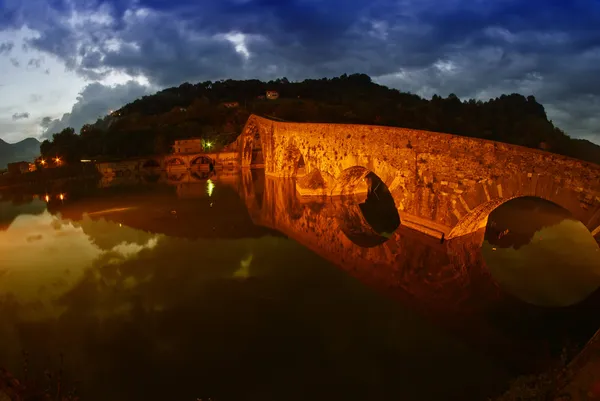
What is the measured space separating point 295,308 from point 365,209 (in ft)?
46.9

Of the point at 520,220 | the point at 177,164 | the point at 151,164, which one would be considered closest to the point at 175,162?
the point at 177,164

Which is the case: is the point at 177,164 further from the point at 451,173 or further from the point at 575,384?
the point at 575,384

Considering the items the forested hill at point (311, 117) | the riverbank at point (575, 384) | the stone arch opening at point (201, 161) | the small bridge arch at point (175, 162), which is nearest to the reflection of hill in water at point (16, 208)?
the small bridge arch at point (175, 162)

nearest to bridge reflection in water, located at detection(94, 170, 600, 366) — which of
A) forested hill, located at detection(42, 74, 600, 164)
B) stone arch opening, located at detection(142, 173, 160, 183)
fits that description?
forested hill, located at detection(42, 74, 600, 164)

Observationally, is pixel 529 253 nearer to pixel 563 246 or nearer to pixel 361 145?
pixel 563 246

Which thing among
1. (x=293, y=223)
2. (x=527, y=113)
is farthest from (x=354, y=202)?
(x=527, y=113)

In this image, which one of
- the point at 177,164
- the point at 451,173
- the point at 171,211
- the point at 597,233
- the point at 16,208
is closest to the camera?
the point at 597,233

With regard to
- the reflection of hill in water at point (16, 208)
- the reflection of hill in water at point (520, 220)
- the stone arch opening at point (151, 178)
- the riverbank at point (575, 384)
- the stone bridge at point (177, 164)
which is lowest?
the reflection of hill in water at point (520, 220)

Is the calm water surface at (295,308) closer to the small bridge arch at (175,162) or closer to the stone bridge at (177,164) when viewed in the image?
the stone bridge at (177,164)

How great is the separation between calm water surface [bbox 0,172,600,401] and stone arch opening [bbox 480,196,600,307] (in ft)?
0.25

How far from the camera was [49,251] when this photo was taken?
59.1ft

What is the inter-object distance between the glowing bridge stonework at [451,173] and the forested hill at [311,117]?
9.94 metres

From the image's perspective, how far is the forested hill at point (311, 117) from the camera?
128ft

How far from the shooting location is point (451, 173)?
1519 centimetres
